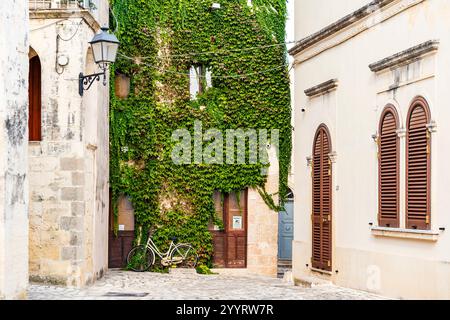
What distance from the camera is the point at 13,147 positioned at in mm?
11797

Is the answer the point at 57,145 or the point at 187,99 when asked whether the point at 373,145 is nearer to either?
the point at 57,145

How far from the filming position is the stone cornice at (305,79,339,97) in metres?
16.9

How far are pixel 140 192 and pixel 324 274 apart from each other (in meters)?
6.68

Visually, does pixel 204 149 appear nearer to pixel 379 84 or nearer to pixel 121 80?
pixel 121 80

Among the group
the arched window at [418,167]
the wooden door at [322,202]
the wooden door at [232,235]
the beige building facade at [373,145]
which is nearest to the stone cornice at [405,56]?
the beige building facade at [373,145]

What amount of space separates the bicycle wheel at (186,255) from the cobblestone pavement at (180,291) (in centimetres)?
224

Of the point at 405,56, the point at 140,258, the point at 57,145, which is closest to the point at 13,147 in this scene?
the point at 57,145

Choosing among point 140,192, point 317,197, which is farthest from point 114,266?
point 317,197

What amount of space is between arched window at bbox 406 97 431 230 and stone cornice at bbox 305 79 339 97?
367 cm

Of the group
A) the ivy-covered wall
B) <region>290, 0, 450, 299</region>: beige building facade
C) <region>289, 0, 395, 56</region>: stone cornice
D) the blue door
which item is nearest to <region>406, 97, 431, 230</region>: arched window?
<region>290, 0, 450, 299</region>: beige building facade

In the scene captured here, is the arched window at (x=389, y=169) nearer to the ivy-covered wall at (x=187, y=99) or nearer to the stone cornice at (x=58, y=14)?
the stone cornice at (x=58, y=14)

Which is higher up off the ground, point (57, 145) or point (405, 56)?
point (405, 56)

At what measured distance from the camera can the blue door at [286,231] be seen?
2558cm

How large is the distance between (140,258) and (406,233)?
1027cm
